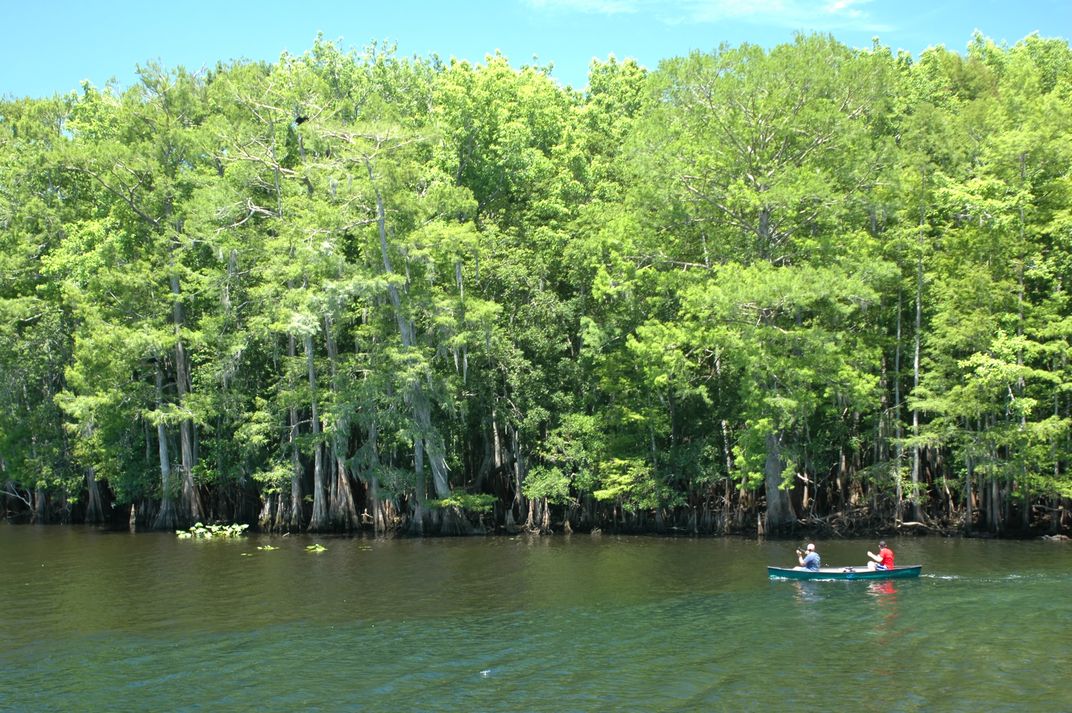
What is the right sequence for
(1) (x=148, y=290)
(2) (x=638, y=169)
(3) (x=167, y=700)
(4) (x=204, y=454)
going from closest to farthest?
(3) (x=167, y=700) < (2) (x=638, y=169) < (1) (x=148, y=290) < (4) (x=204, y=454)

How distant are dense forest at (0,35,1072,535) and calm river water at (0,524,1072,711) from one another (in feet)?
14.4

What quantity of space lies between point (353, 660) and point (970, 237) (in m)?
23.0

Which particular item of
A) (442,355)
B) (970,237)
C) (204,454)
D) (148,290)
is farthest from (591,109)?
(204,454)

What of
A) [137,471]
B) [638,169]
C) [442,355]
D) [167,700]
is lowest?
[167,700]

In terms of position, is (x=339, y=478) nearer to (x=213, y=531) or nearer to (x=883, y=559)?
(x=213, y=531)

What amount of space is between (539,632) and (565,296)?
19.3m

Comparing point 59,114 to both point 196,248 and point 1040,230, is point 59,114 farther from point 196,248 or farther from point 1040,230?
point 1040,230

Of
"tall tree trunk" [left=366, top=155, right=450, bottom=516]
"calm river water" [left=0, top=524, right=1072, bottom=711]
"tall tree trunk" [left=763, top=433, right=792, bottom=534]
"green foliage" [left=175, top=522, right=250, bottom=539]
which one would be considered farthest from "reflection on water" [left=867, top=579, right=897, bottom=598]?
"green foliage" [left=175, top=522, right=250, bottom=539]

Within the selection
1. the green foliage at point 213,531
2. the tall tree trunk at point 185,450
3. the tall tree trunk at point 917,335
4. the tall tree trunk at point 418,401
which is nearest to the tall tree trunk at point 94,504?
the tall tree trunk at point 185,450

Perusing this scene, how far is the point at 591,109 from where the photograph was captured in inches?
1550

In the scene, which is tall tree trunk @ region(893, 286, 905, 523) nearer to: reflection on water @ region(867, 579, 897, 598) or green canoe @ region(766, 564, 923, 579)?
green canoe @ region(766, 564, 923, 579)

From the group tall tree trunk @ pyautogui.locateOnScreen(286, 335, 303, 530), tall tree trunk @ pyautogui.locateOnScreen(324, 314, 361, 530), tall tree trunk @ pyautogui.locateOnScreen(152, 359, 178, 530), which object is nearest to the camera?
tall tree trunk @ pyautogui.locateOnScreen(324, 314, 361, 530)

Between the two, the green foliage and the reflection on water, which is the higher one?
the green foliage

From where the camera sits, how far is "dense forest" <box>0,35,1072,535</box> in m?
30.1
